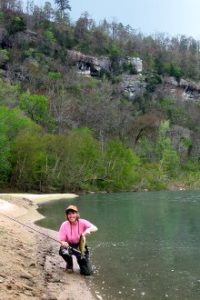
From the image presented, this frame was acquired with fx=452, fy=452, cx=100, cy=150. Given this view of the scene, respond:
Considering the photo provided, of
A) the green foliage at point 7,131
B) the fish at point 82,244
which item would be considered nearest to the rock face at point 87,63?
the green foliage at point 7,131

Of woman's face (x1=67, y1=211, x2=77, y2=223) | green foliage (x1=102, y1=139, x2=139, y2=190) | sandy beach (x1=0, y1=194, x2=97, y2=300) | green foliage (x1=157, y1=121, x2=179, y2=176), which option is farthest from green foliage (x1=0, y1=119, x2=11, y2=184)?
green foliage (x1=157, y1=121, x2=179, y2=176)

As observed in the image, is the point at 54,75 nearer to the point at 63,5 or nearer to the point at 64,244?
the point at 63,5

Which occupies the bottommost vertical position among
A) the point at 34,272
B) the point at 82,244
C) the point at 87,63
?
the point at 34,272

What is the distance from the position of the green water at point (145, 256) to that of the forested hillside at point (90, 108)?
101ft

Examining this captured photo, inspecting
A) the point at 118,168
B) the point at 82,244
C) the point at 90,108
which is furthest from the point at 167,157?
the point at 82,244

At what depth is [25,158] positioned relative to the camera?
2251 inches

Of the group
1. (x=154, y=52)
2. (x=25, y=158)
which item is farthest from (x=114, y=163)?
(x=154, y=52)

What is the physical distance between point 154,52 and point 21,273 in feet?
561

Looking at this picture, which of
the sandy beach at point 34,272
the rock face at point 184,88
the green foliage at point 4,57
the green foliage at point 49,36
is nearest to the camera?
the sandy beach at point 34,272

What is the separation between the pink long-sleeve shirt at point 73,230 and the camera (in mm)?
12797

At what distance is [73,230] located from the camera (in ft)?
42.1

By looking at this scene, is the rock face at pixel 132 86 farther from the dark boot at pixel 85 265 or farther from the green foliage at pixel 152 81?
the dark boot at pixel 85 265

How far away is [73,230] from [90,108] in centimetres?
9439

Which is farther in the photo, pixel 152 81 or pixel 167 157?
pixel 152 81
